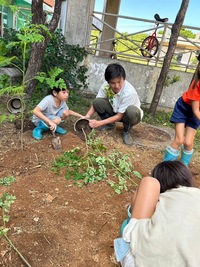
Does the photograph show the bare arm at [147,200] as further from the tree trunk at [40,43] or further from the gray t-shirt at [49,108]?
the tree trunk at [40,43]

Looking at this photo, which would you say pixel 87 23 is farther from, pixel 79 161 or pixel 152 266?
pixel 152 266

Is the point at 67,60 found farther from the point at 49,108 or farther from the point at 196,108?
the point at 196,108

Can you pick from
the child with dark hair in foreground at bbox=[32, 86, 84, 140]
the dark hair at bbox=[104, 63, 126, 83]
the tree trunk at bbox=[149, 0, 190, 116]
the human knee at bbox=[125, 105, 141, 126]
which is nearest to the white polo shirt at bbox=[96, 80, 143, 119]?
the human knee at bbox=[125, 105, 141, 126]

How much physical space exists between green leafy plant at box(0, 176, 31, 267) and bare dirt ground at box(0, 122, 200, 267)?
1.4 inches

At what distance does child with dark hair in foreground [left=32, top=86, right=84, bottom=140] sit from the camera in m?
2.84

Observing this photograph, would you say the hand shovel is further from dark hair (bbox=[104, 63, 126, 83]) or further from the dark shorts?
the dark shorts

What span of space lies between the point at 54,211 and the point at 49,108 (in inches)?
56.3

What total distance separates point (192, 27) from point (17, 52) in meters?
3.57

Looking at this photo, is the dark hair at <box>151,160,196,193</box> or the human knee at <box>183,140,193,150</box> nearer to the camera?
the dark hair at <box>151,160,196,193</box>

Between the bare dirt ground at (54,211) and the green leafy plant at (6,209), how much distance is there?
1.4 inches

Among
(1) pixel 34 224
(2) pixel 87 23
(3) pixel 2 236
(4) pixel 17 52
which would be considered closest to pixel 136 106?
(1) pixel 34 224

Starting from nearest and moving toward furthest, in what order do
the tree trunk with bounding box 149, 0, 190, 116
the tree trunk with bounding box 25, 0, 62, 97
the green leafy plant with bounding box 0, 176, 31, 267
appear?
the green leafy plant with bounding box 0, 176, 31, 267
the tree trunk with bounding box 25, 0, 62, 97
the tree trunk with bounding box 149, 0, 190, 116

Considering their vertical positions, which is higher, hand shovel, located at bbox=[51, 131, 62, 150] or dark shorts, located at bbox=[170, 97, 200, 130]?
dark shorts, located at bbox=[170, 97, 200, 130]

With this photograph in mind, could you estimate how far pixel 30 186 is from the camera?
2141mm
